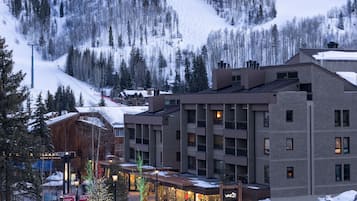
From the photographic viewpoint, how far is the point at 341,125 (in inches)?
1550

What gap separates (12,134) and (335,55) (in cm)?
2823

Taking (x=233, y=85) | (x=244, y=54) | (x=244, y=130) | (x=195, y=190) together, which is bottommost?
(x=195, y=190)

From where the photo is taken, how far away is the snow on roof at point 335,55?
45.9m

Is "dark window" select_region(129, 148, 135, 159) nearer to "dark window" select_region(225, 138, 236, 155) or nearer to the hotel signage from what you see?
"dark window" select_region(225, 138, 236, 155)

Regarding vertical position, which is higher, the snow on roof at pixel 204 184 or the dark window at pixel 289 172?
the dark window at pixel 289 172

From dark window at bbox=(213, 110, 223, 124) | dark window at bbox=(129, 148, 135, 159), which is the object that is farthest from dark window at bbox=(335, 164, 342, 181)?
dark window at bbox=(129, 148, 135, 159)

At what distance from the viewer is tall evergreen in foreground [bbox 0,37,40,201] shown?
2445 cm

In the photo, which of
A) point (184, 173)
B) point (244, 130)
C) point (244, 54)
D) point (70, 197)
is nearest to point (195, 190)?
point (244, 130)

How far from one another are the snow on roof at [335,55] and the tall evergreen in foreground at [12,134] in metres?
26.4

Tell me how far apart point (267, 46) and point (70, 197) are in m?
170

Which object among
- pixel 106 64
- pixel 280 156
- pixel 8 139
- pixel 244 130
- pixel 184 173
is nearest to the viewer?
pixel 8 139

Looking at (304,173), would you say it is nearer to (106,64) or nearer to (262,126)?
(262,126)

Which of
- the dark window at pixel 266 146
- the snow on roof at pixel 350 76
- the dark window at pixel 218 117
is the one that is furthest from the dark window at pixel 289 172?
the snow on roof at pixel 350 76

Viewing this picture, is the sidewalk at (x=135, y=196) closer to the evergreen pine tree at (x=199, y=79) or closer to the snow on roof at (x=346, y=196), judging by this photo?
the snow on roof at (x=346, y=196)
